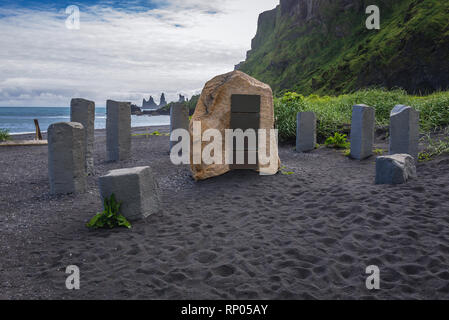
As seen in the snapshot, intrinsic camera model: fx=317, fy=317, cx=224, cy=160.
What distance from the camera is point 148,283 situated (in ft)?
10.5

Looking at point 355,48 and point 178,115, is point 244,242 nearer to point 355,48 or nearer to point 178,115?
point 178,115

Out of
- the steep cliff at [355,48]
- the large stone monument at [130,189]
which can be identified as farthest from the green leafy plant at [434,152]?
the steep cliff at [355,48]

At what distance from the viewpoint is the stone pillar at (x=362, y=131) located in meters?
8.91

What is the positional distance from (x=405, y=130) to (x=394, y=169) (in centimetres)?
213

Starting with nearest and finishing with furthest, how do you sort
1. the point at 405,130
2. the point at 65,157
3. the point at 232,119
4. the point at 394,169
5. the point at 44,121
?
the point at 394,169 → the point at 65,157 → the point at 232,119 → the point at 405,130 → the point at 44,121

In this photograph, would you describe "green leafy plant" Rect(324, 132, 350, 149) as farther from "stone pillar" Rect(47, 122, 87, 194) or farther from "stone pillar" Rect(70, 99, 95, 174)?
"stone pillar" Rect(47, 122, 87, 194)

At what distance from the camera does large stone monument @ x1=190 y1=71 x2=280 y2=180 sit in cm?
698

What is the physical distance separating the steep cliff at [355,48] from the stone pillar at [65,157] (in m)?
23.5

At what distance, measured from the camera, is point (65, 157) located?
19.7 ft

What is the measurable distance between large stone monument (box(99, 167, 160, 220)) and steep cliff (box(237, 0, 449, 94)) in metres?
23.4

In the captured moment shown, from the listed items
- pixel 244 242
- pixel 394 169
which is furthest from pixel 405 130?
pixel 244 242

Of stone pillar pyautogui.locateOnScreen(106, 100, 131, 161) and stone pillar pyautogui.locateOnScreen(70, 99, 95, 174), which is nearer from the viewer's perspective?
stone pillar pyautogui.locateOnScreen(70, 99, 95, 174)

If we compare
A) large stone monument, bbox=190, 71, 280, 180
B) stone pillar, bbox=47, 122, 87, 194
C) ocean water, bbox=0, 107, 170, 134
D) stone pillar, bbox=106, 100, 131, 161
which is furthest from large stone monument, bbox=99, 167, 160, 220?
ocean water, bbox=0, 107, 170, 134

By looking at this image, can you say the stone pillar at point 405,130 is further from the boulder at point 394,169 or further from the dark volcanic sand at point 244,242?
the boulder at point 394,169
